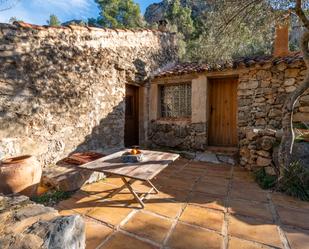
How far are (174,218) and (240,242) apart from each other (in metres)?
0.77

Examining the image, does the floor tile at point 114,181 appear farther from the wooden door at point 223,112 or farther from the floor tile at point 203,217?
the wooden door at point 223,112

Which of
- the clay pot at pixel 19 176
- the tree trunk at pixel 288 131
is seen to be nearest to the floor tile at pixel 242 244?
the tree trunk at pixel 288 131

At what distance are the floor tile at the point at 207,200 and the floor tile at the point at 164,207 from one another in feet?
0.88

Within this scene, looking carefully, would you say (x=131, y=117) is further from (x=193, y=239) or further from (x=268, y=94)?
(x=193, y=239)

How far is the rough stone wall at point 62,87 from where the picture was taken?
3695mm

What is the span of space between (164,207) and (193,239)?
75 centimetres

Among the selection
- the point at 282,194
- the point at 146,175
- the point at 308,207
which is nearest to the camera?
the point at 146,175

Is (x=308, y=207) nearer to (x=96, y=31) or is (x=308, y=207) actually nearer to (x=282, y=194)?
(x=282, y=194)

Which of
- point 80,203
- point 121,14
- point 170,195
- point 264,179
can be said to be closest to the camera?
point 80,203

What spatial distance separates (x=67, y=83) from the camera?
4.57m

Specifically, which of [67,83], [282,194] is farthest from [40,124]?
[282,194]

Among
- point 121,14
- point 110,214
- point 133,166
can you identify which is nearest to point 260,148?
point 133,166

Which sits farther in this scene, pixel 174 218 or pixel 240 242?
pixel 174 218

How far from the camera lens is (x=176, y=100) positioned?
23.0ft
